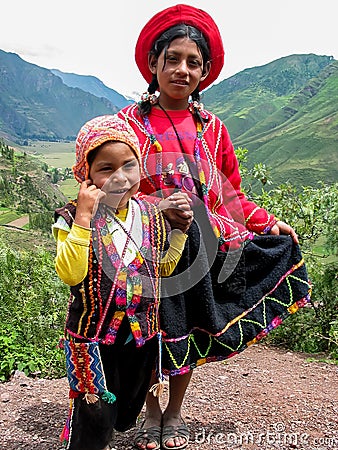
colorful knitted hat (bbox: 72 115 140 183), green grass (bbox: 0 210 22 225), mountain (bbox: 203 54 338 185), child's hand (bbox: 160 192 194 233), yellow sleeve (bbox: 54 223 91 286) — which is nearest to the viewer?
yellow sleeve (bbox: 54 223 91 286)

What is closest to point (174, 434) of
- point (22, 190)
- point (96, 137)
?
point (96, 137)

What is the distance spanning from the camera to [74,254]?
167 centimetres

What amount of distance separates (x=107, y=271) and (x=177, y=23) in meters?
1.14

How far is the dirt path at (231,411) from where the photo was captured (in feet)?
8.59

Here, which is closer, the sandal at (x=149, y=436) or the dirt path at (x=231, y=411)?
the sandal at (x=149, y=436)

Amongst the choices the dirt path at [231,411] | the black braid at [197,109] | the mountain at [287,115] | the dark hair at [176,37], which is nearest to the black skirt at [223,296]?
the black braid at [197,109]

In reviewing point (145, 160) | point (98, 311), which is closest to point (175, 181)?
point (145, 160)

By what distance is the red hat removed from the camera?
223 cm

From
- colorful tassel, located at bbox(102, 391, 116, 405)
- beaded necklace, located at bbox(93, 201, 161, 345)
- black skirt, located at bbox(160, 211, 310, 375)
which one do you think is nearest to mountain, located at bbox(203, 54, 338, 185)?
black skirt, located at bbox(160, 211, 310, 375)

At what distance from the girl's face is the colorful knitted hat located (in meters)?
0.48

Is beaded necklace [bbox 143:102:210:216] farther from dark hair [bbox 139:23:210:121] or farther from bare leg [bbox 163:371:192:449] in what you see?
bare leg [bbox 163:371:192:449]

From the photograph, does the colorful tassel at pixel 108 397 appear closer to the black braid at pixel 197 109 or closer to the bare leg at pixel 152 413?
the bare leg at pixel 152 413

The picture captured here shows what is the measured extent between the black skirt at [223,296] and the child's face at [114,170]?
1.47ft

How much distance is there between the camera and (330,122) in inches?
3406
